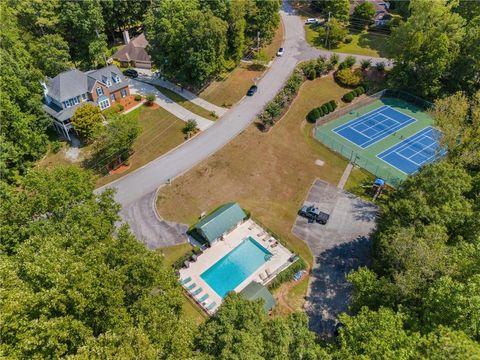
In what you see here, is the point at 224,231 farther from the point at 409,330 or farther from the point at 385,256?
the point at 409,330

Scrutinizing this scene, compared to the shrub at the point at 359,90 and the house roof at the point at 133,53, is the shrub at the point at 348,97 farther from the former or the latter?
the house roof at the point at 133,53

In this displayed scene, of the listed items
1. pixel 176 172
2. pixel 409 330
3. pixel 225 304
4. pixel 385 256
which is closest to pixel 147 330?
pixel 225 304

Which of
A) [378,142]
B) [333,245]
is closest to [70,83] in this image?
[333,245]

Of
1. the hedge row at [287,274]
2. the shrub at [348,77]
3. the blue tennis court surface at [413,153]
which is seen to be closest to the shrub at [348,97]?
the shrub at [348,77]

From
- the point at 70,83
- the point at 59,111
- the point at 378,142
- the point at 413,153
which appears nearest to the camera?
the point at 413,153

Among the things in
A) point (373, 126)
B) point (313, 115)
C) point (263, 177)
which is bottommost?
point (373, 126)

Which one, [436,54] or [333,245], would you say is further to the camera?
[436,54]

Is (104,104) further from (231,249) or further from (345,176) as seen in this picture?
(345,176)
